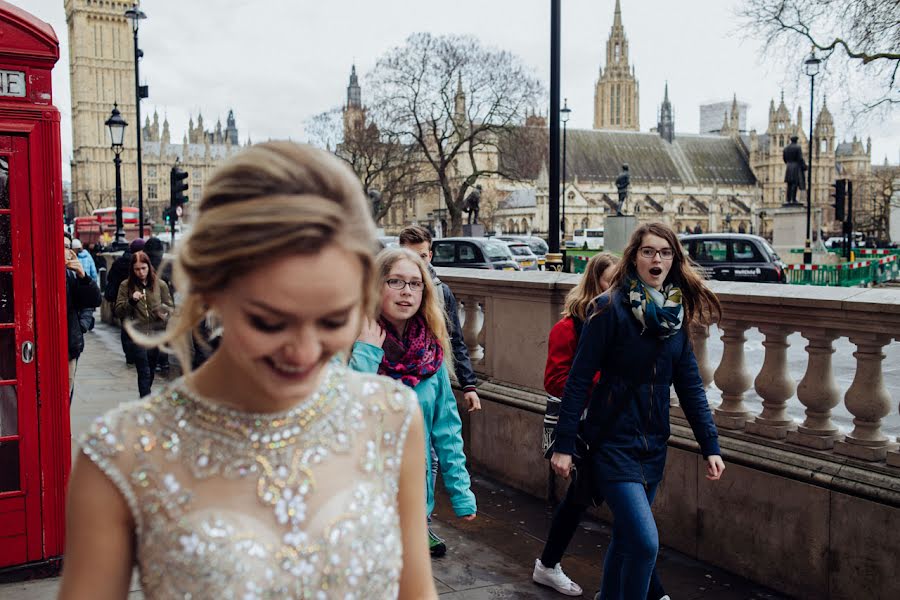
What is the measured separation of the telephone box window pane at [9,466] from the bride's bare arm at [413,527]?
12.5ft

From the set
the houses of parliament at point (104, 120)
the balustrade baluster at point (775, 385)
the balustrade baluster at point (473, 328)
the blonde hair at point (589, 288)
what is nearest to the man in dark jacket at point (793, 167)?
the balustrade baluster at point (473, 328)

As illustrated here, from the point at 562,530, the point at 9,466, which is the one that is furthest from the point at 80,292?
the point at 562,530

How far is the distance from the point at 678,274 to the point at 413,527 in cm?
273

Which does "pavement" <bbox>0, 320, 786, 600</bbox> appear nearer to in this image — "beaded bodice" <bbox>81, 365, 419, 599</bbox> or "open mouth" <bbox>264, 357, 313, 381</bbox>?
"beaded bodice" <bbox>81, 365, 419, 599</bbox>

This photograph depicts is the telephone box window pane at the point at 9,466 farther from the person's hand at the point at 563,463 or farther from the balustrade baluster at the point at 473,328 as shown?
the balustrade baluster at the point at 473,328

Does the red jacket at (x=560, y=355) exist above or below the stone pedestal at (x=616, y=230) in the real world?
below

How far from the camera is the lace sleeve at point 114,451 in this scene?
46.3 inches

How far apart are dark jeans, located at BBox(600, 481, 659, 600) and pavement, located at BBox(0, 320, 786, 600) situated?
3.06ft

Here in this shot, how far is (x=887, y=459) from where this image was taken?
4039 millimetres

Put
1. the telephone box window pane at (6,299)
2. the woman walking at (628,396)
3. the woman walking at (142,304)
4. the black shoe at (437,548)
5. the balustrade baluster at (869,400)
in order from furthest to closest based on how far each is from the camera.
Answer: the woman walking at (142,304) → the black shoe at (437,548) → the telephone box window pane at (6,299) → the balustrade baluster at (869,400) → the woman walking at (628,396)

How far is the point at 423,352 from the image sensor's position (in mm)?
4039

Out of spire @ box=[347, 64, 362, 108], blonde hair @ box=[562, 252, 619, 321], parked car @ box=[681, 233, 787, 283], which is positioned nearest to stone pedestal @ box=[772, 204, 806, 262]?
parked car @ box=[681, 233, 787, 283]

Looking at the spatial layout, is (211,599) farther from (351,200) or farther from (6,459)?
(6,459)

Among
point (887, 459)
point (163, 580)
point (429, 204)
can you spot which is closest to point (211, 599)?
point (163, 580)
